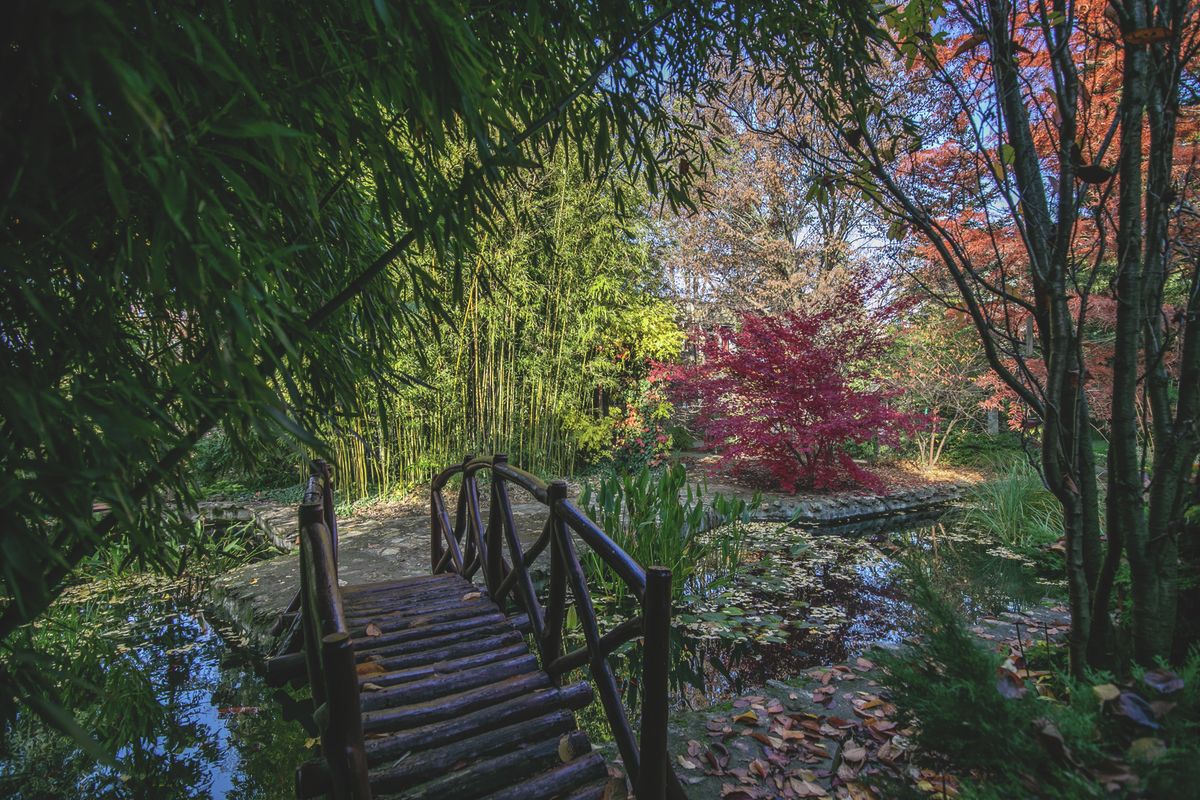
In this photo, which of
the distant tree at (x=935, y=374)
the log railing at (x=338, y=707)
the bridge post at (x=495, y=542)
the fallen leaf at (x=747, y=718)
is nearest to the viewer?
the log railing at (x=338, y=707)

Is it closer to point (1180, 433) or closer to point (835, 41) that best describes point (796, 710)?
point (1180, 433)

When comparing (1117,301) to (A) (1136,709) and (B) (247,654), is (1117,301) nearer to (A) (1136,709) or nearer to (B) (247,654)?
(A) (1136,709)

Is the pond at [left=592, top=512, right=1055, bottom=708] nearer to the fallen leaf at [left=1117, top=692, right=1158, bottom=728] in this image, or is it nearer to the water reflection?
the water reflection

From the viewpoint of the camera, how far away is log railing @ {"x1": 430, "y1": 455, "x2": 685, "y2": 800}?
3.80 ft

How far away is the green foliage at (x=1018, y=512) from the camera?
4539mm

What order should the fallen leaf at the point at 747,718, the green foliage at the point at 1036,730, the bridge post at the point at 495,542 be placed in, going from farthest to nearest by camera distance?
the bridge post at the point at 495,542
the fallen leaf at the point at 747,718
the green foliage at the point at 1036,730

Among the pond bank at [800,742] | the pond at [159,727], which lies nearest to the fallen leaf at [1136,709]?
the pond bank at [800,742]

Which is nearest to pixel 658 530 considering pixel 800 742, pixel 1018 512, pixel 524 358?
pixel 800 742

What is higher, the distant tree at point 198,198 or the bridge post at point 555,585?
the distant tree at point 198,198

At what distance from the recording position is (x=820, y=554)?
4488 mm

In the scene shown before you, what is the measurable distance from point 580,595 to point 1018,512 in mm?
5052

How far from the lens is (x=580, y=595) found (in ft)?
5.22

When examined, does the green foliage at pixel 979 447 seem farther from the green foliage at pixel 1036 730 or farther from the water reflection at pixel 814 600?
the green foliage at pixel 1036 730

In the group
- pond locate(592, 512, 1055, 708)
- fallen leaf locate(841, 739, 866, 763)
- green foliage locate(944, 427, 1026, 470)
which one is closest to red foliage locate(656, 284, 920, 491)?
pond locate(592, 512, 1055, 708)
